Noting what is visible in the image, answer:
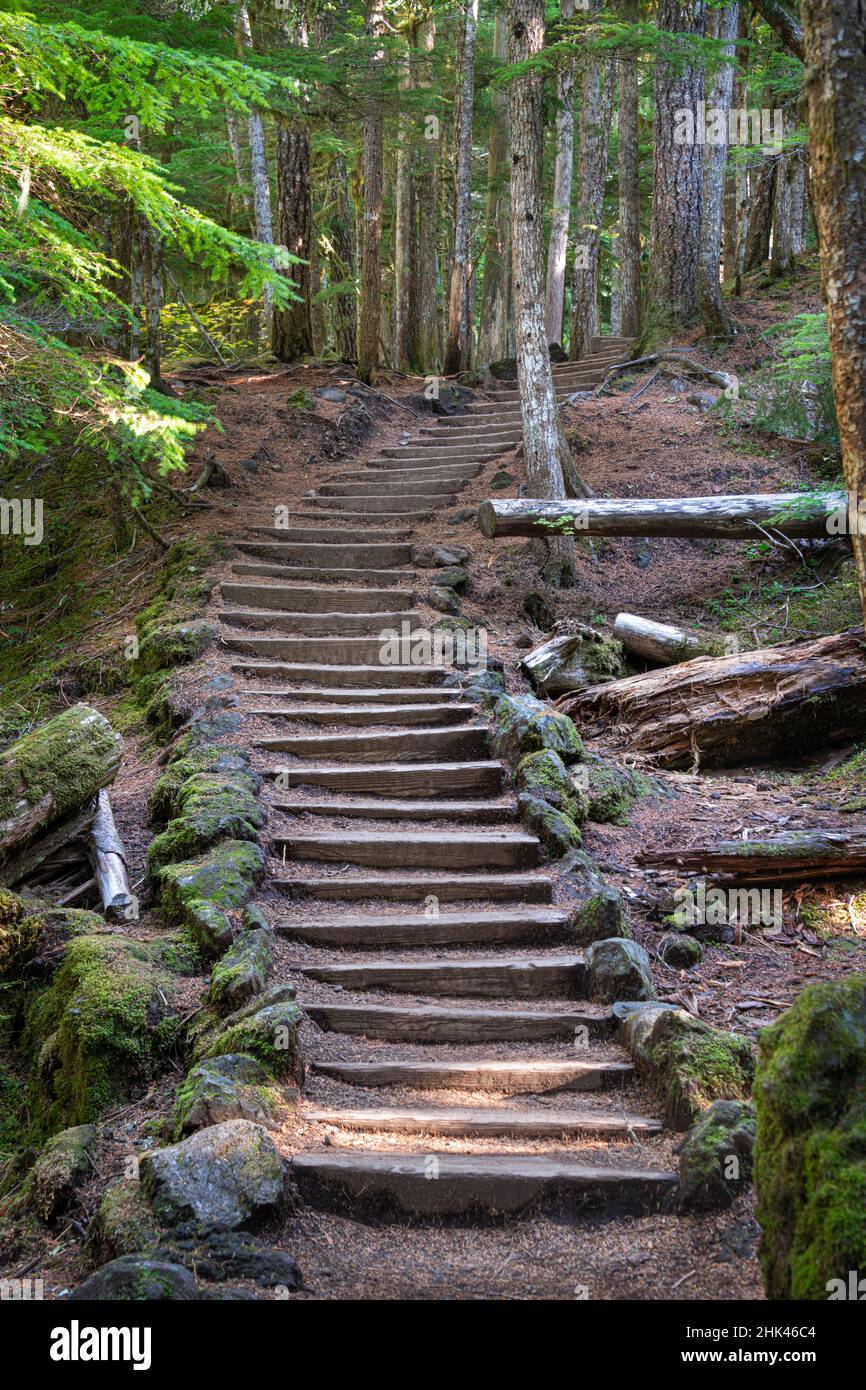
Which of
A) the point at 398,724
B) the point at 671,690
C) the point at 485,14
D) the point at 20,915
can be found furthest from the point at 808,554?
the point at 485,14

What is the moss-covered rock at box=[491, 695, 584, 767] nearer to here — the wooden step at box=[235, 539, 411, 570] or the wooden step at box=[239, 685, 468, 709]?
the wooden step at box=[239, 685, 468, 709]

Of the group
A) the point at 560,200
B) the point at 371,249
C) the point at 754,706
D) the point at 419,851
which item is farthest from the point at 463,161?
the point at 419,851

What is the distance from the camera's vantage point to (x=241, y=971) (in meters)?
4.59

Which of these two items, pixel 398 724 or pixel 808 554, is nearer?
pixel 398 724

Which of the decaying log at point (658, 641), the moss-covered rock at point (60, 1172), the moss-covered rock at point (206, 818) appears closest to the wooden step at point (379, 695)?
the moss-covered rock at point (206, 818)

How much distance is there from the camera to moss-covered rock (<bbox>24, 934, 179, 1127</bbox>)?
169 inches

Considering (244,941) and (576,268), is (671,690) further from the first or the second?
(576,268)

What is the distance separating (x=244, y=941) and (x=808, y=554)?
27.0 feet

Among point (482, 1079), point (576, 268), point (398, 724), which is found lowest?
point (482, 1079)

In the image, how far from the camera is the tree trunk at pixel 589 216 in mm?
20688

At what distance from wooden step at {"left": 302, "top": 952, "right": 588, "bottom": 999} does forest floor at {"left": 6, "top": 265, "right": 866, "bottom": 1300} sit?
2.02 ft

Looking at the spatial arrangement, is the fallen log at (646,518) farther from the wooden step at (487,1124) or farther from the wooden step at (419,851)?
the wooden step at (487,1124)
